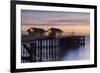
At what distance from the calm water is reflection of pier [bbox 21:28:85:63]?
5 centimetres

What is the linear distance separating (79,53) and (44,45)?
37cm

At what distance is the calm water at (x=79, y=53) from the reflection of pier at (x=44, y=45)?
0.16 ft

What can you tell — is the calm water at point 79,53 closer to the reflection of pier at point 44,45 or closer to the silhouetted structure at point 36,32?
the reflection of pier at point 44,45

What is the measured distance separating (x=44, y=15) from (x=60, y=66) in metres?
0.50

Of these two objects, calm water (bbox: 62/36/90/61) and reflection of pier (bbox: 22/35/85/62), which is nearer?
reflection of pier (bbox: 22/35/85/62)

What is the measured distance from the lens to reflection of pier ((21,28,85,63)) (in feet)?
6.05

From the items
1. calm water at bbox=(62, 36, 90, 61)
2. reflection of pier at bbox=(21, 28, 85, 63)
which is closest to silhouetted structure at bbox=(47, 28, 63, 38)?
reflection of pier at bbox=(21, 28, 85, 63)

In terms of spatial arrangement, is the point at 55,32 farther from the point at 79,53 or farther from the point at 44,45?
the point at 79,53

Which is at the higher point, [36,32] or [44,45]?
[36,32]

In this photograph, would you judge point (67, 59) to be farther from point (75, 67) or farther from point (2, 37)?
point (2, 37)

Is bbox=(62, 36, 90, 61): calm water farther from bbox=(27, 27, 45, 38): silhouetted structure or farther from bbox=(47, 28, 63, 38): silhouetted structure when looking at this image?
bbox=(27, 27, 45, 38): silhouetted structure

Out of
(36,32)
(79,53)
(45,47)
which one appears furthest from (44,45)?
(79,53)

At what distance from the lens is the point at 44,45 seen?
1.89 meters

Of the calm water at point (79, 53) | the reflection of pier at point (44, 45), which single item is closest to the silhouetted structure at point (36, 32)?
the reflection of pier at point (44, 45)
